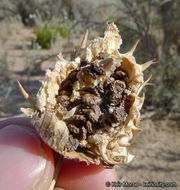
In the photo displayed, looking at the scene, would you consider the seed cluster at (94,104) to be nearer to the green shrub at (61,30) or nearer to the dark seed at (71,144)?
the dark seed at (71,144)

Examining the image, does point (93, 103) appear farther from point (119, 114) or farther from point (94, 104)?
point (119, 114)

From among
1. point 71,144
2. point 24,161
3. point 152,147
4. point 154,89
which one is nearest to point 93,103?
point 71,144

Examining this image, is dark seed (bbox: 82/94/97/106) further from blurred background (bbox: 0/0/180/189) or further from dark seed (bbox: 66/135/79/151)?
blurred background (bbox: 0/0/180/189)

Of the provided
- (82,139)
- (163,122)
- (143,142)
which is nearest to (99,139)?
(82,139)

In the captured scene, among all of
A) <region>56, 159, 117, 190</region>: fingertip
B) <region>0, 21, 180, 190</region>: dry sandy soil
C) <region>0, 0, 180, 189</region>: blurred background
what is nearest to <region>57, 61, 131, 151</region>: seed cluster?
<region>56, 159, 117, 190</region>: fingertip

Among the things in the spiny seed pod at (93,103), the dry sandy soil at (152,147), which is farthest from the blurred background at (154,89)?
the spiny seed pod at (93,103)
